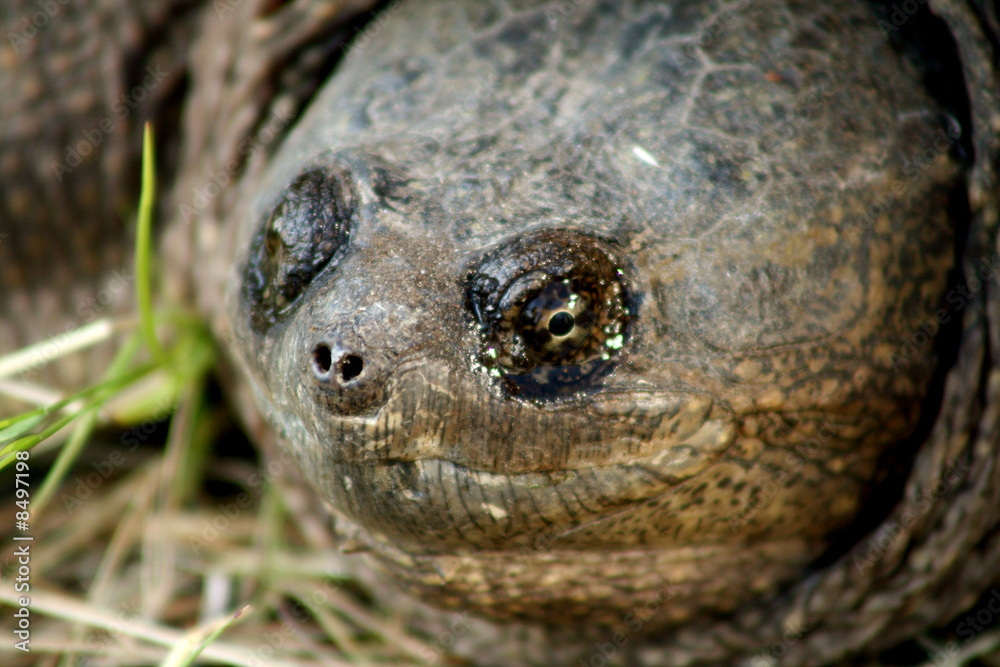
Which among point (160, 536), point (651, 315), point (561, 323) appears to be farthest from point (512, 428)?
point (160, 536)

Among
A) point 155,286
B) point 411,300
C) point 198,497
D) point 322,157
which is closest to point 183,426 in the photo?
point 198,497

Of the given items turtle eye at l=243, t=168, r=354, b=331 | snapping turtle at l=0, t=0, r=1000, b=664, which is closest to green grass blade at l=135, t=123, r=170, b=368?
snapping turtle at l=0, t=0, r=1000, b=664

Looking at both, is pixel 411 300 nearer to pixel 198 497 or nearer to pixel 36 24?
pixel 198 497

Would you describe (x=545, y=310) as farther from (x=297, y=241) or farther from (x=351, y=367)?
(x=297, y=241)

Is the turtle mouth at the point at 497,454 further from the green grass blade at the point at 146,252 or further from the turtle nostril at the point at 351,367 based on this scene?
the green grass blade at the point at 146,252

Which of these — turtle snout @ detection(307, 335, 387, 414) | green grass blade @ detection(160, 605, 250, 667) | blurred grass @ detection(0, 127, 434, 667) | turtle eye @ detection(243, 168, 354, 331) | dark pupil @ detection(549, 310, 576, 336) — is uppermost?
turtle eye @ detection(243, 168, 354, 331)

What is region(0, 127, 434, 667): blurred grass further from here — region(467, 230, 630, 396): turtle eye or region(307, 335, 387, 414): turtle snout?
region(467, 230, 630, 396): turtle eye

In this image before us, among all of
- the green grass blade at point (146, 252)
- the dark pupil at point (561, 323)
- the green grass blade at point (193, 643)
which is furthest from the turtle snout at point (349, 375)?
the green grass blade at point (146, 252)
